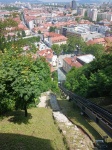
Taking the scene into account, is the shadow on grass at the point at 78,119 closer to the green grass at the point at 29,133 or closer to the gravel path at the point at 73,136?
the gravel path at the point at 73,136

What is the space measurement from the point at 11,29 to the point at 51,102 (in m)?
12.9

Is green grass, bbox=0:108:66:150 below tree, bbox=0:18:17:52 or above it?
below

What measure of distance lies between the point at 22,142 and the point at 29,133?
4.16 feet

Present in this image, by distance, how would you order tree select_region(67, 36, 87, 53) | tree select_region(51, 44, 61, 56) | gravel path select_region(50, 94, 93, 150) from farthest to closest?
1. tree select_region(67, 36, 87, 53)
2. tree select_region(51, 44, 61, 56)
3. gravel path select_region(50, 94, 93, 150)

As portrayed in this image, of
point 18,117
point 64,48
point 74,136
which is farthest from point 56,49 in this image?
point 74,136

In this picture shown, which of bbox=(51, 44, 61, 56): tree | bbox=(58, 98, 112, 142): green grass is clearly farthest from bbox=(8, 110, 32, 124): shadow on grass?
bbox=(51, 44, 61, 56): tree

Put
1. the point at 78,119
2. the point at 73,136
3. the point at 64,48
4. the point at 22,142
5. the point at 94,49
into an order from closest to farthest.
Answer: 1. the point at 22,142
2. the point at 73,136
3. the point at 78,119
4. the point at 94,49
5. the point at 64,48

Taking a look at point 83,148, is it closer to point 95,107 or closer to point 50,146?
point 50,146

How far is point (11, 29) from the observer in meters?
29.4

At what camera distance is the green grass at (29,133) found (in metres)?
10.5

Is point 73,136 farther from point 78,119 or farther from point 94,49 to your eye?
point 94,49

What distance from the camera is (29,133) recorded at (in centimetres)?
1185

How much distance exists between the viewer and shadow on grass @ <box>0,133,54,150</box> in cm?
1014

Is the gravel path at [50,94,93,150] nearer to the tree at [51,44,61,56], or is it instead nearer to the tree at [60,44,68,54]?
the tree at [51,44,61,56]
